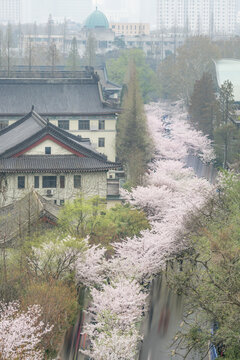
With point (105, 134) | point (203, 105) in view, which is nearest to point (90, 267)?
point (105, 134)

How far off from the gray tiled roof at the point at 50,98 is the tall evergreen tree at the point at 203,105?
1678 cm

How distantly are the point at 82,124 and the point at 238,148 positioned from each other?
719 inches

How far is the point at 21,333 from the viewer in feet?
107

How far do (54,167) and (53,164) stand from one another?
14.0 inches

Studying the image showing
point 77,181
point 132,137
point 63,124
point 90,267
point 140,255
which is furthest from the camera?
point 63,124

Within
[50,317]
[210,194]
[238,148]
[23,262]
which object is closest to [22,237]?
[23,262]

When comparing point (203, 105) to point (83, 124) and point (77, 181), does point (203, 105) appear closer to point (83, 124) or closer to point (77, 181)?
point (83, 124)

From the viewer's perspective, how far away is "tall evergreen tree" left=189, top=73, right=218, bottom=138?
337 feet

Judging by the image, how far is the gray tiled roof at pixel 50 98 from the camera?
90.1 meters

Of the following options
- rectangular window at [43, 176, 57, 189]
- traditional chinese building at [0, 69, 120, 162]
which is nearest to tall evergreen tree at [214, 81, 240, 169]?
traditional chinese building at [0, 69, 120, 162]

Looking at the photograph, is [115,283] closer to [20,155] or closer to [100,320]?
[100,320]

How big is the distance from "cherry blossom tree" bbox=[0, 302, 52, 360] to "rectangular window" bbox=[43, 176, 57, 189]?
1074 inches

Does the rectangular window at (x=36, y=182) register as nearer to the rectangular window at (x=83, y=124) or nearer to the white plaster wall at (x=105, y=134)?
the white plaster wall at (x=105, y=134)

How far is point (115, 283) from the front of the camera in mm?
40438
